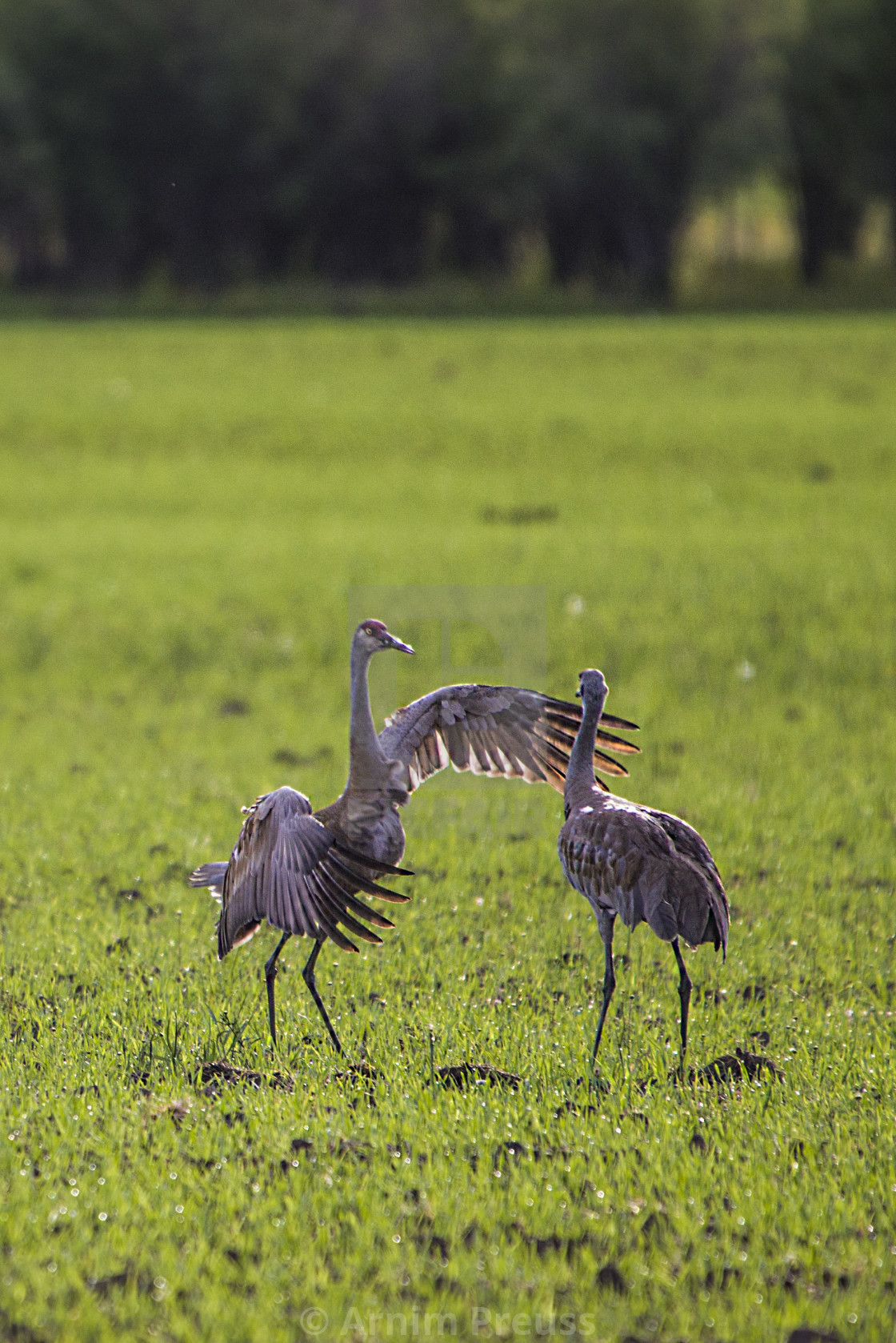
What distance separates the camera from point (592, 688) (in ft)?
18.0

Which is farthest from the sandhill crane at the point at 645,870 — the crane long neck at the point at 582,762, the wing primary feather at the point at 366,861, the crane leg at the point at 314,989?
the crane leg at the point at 314,989

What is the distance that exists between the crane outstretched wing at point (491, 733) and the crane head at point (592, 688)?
0.92ft

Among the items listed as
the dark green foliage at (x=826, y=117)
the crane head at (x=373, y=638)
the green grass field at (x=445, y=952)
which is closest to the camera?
the green grass field at (x=445, y=952)

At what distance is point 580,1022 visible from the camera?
6.10m

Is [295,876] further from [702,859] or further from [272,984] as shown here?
[702,859]

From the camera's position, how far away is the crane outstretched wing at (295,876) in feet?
16.1

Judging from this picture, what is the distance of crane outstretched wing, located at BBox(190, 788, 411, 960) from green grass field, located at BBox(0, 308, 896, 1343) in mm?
657

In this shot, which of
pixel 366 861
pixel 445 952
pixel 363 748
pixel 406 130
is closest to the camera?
pixel 366 861

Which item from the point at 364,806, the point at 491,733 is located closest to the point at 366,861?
the point at 364,806

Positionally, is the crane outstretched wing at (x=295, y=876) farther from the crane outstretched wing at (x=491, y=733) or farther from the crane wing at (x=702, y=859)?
the crane wing at (x=702, y=859)

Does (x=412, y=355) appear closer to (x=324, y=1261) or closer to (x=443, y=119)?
(x=324, y=1261)

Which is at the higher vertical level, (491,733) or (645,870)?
(491,733)

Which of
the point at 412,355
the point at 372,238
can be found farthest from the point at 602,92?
the point at 412,355

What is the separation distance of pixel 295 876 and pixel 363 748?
0.64 meters
